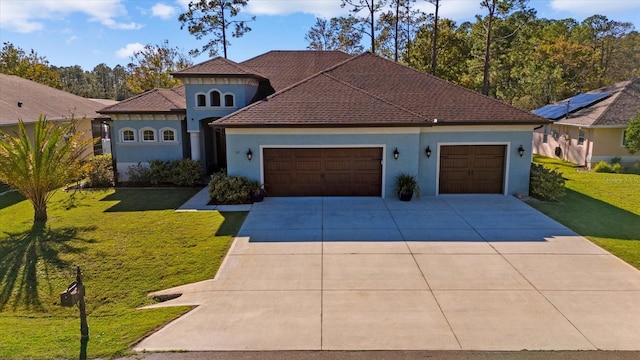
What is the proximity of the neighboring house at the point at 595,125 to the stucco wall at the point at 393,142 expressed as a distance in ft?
35.0

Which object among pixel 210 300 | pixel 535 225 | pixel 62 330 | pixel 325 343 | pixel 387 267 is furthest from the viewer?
pixel 535 225

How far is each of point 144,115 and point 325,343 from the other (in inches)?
616

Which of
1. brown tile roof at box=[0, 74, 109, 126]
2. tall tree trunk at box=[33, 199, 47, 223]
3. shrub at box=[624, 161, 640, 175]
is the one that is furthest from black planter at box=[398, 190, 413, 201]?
brown tile roof at box=[0, 74, 109, 126]

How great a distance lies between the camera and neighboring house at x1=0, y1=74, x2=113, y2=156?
809 inches

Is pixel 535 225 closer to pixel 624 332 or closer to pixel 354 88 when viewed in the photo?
pixel 624 332

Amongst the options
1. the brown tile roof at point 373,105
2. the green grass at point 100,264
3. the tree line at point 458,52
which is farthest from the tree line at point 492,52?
the green grass at point 100,264

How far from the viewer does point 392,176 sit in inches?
619

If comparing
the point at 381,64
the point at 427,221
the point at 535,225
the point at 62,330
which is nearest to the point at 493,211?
the point at 535,225

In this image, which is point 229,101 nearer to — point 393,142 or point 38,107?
point 393,142

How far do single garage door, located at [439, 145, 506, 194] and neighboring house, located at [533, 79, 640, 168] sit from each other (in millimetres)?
10943

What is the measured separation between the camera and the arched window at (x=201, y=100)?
61.4 feet

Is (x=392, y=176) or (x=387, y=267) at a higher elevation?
(x=392, y=176)

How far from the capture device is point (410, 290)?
830cm

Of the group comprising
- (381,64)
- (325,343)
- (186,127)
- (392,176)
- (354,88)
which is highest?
(381,64)
